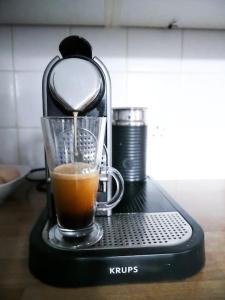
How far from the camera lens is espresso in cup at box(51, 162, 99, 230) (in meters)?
0.33

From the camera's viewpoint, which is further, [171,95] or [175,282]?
[171,95]

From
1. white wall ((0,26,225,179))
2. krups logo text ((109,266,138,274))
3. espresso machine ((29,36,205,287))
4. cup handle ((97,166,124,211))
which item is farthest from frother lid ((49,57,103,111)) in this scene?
white wall ((0,26,225,179))

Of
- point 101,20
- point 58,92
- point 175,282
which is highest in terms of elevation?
point 101,20

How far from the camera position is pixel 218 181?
29.4 inches

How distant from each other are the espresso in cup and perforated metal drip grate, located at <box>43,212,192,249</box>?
0.03m

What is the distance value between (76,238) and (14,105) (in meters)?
0.51

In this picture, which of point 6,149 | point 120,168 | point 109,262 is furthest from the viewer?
point 6,149

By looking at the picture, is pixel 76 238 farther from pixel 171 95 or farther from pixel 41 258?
pixel 171 95

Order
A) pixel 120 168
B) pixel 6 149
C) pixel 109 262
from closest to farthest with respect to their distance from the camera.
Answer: pixel 109 262 → pixel 120 168 → pixel 6 149

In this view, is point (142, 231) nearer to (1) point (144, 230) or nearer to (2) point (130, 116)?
(1) point (144, 230)

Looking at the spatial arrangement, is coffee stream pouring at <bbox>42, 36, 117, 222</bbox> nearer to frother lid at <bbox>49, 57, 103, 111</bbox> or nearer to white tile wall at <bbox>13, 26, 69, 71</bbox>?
frother lid at <bbox>49, 57, 103, 111</bbox>

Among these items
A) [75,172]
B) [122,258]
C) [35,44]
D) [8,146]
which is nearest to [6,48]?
[35,44]

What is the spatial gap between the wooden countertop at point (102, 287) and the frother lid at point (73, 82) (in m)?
0.22

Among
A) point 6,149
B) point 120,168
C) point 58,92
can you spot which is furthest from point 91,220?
point 6,149
